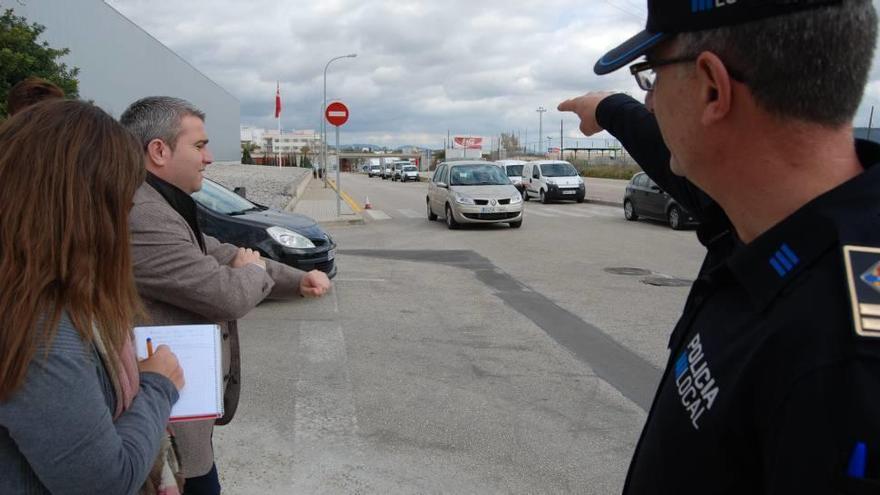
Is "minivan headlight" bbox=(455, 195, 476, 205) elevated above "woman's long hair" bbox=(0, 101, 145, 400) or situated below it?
below

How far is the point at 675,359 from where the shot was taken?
116 centimetres

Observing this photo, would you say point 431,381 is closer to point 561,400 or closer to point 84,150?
point 561,400

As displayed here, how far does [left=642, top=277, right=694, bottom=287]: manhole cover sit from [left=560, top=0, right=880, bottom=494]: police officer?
8.27 metres

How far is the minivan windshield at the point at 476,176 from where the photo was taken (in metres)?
16.8

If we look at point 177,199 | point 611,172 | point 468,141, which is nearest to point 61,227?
point 177,199

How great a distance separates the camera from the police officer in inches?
30.1

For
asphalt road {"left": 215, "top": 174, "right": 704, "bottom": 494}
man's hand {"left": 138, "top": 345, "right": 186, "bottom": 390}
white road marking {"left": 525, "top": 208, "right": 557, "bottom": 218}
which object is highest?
man's hand {"left": 138, "top": 345, "right": 186, "bottom": 390}

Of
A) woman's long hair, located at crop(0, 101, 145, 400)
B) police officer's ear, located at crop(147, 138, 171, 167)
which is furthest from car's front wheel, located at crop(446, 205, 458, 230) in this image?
woman's long hair, located at crop(0, 101, 145, 400)

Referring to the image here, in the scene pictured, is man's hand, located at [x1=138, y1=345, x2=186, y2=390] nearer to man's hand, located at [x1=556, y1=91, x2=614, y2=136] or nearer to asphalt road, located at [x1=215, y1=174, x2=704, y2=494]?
man's hand, located at [x1=556, y1=91, x2=614, y2=136]

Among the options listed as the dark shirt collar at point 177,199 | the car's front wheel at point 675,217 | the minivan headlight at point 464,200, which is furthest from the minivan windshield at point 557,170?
the dark shirt collar at point 177,199

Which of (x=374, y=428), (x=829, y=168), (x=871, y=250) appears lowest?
(x=374, y=428)

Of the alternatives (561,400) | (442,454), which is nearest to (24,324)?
(442,454)

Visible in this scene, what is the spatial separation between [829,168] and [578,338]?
5.50m

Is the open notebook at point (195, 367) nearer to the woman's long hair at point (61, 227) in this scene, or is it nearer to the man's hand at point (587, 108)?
the woman's long hair at point (61, 227)
